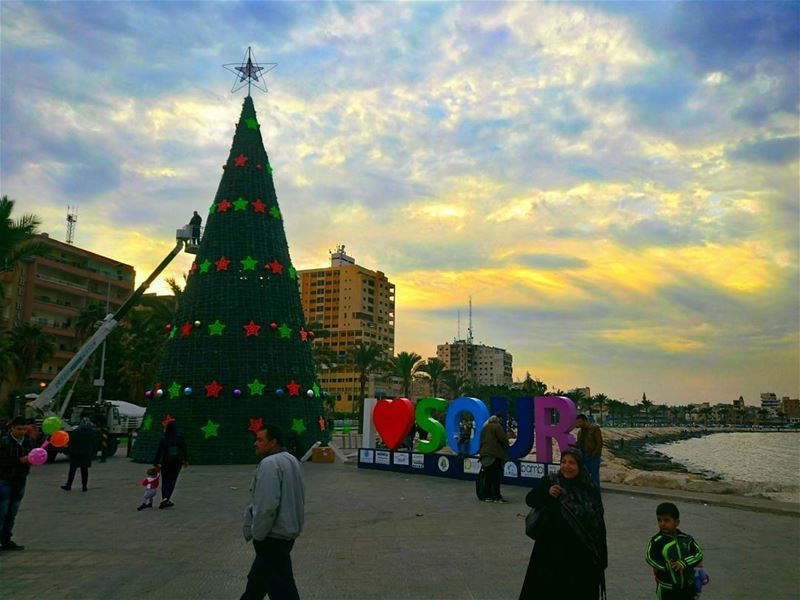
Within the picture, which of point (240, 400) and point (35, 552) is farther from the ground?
point (240, 400)

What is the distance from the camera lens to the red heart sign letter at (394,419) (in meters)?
17.1

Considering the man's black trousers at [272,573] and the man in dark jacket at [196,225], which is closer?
the man's black trousers at [272,573]

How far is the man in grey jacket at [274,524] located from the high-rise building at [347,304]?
123 meters

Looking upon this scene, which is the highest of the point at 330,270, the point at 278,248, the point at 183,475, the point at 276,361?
the point at 330,270

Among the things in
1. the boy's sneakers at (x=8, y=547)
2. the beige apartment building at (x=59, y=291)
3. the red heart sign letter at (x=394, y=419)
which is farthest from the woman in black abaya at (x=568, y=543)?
the beige apartment building at (x=59, y=291)

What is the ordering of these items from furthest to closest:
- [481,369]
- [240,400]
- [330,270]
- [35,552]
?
[481,369] < [330,270] < [240,400] < [35,552]

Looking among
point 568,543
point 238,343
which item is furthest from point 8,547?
point 238,343

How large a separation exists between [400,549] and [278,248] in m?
15.0

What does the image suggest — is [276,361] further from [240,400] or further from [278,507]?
[278,507]

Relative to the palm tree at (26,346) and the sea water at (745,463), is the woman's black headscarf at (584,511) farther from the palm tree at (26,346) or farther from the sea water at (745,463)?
the palm tree at (26,346)

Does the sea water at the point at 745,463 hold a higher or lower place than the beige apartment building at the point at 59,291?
lower

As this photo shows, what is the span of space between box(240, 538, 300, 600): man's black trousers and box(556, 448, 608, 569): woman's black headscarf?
6.98 ft

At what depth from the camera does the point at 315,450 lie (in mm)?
19953

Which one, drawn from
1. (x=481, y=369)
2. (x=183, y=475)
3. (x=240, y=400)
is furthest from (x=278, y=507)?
(x=481, y=369)
